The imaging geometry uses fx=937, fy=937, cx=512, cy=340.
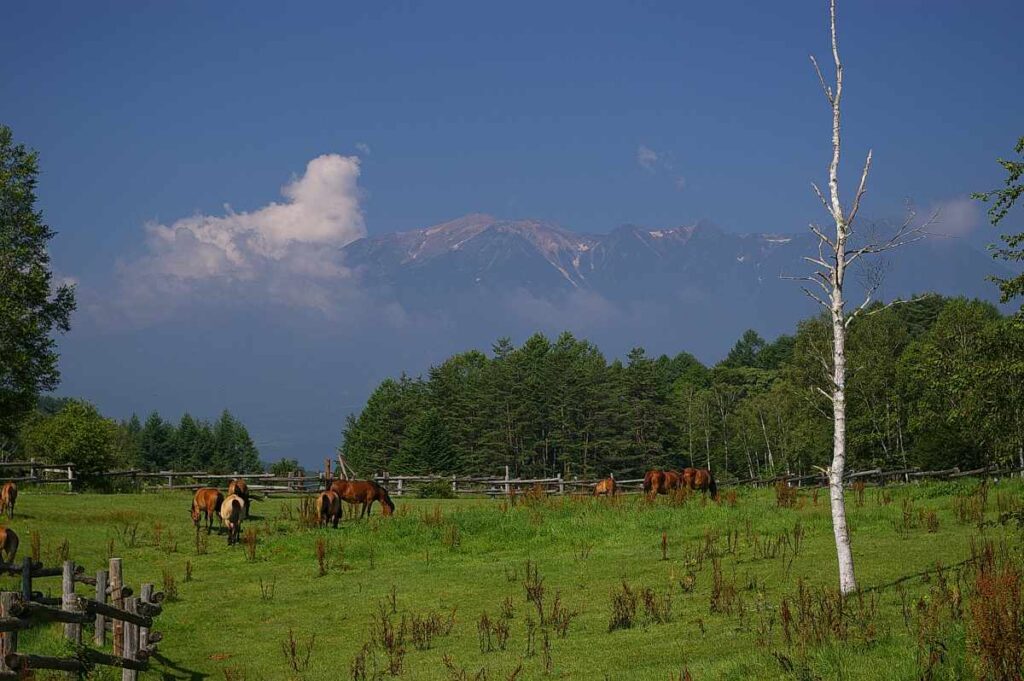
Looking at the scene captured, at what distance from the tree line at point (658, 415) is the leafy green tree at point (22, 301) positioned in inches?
1803

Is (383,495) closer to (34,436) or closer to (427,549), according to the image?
(427,549)

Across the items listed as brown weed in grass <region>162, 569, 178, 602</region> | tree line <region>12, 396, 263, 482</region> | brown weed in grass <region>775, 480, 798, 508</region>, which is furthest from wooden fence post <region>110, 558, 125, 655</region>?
tree line <region>12, 396, 263, 482</region>

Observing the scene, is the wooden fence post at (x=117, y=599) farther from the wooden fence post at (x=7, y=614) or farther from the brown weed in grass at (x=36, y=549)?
the brown weed in grass at (x=36, y=549)

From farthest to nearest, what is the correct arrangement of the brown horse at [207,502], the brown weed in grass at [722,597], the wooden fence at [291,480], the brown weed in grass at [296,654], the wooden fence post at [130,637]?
the wooden fence at [291,480]
the brown horse at [207,502]
the brown weed in grass at [722,597]
the brown weed in grass at [296,654]
the wooden fence post at [130,637]

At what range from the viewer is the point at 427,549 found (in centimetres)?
2583

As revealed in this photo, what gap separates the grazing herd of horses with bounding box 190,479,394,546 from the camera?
27.2 m

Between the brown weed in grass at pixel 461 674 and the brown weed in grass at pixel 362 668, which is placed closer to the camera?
the brown weed in grass at pixel 461 674

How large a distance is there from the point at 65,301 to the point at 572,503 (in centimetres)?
2655

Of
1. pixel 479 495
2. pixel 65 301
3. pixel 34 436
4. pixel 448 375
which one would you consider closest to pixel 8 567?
pixel 65 301

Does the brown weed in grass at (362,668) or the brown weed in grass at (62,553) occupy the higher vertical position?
the brown weed in grass at (62,553)

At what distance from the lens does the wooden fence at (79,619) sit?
38.1 ft

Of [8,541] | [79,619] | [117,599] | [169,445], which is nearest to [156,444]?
[169,445]

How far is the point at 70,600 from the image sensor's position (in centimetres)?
1395

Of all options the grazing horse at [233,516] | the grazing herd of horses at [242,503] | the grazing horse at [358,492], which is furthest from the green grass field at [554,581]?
the grazing horse at [358,492]
